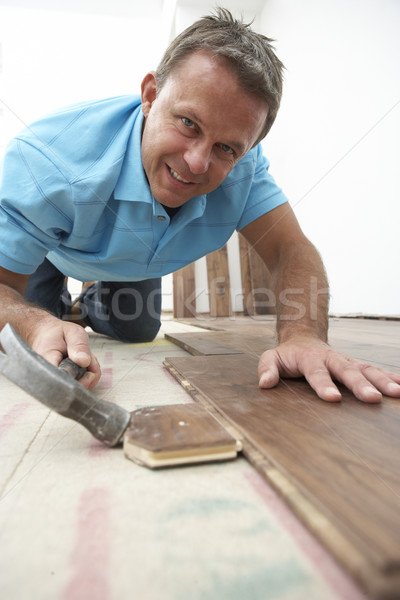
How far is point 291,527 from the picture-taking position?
0.38m

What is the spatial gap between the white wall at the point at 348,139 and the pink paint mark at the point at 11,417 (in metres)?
2.46

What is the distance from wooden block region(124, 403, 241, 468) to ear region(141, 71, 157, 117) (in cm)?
106

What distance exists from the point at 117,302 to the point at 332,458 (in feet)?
6.20

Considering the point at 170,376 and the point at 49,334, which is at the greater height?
the point at 49,334

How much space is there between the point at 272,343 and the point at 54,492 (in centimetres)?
127

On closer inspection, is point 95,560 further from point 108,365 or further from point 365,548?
point 108,365

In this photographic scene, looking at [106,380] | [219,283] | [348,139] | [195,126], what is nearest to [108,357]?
[106,380]

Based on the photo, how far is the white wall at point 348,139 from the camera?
2.56 meters

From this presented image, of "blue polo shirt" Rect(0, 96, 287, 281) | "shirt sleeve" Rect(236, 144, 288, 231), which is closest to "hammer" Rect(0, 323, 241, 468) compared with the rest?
"blue polo shirt" Rect(0, 96, 287, 281)

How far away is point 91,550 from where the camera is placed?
1.15 feet

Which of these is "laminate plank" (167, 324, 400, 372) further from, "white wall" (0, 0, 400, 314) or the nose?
"white wall" (0, 0, 400, 314)

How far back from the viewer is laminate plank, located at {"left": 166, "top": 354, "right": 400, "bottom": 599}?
0.32m

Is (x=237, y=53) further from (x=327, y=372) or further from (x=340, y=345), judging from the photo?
(x=340, y=345)

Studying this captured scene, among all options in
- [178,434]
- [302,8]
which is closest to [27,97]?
[302,8]
